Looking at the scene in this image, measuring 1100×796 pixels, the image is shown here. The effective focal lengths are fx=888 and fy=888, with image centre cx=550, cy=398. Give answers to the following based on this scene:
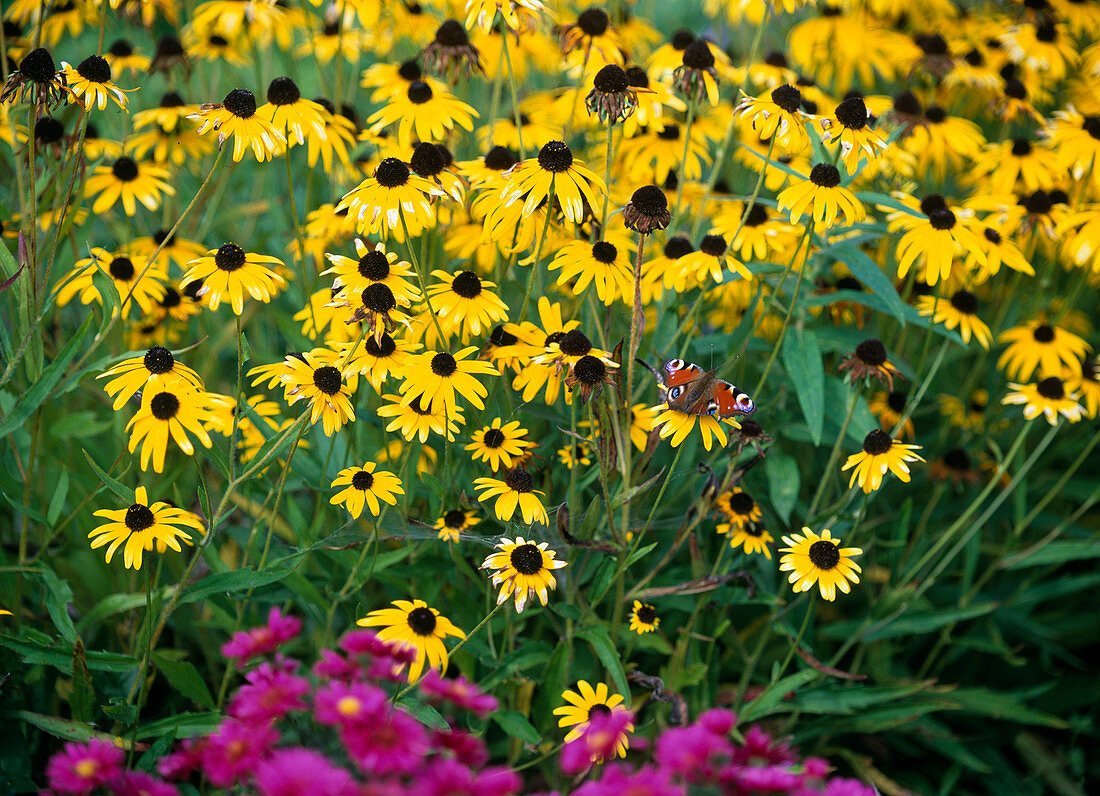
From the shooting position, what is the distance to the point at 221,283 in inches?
76.5

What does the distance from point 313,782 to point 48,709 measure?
1.75 metres

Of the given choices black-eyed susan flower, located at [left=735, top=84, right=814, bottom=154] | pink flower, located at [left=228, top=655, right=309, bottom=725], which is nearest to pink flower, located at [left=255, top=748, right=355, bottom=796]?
pink flower, located at [left=228, top=655, right=309, bottom=725]

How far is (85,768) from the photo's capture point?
1107 mm

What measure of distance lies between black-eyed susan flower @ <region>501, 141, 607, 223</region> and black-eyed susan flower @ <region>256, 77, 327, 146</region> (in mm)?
526

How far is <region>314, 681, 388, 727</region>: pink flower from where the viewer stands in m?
1.03

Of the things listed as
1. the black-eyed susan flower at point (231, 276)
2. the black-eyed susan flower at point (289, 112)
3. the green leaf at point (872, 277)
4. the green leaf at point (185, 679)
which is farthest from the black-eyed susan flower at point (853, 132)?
the green leaf at point (185, 679)

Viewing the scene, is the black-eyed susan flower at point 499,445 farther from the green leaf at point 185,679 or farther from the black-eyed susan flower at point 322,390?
the green leaf at point 185,679

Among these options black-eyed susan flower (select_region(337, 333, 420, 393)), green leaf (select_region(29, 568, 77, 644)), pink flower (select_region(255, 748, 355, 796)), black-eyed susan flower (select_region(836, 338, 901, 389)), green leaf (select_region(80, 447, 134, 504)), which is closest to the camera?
pink flower (select_region(255, 748, 355, 796))

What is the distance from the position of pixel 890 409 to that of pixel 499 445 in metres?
1.31

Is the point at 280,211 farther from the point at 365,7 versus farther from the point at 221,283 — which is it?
the point at 221,283

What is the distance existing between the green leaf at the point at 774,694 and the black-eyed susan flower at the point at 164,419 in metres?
1.48

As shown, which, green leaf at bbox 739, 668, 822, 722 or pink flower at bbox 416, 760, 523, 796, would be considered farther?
green leaf at bbox 739, 668, 822, 722

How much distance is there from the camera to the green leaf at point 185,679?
6.82ft

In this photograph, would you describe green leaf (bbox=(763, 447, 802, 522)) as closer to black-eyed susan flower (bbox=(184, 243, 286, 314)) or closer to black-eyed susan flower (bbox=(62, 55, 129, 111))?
black-eyed susan flower (bbox=(184, 243, 286, 314))
